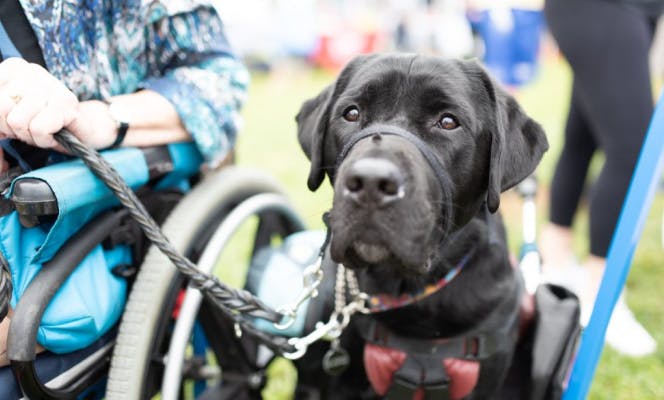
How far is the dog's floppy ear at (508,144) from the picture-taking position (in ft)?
4.99

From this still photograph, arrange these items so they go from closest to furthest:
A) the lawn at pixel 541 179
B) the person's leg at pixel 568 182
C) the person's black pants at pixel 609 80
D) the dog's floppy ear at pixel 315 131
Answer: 1. the dog's floppy ear at pixel 315 131
2. the person's black pants at pixel 609 80
3. the lawn at pixel 541 179
4. the person's leg at pixel 568 182

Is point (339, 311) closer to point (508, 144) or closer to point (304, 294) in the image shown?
point (304, 294)

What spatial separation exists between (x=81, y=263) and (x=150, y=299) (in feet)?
0.61

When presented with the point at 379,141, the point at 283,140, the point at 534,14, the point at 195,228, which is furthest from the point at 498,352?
the point at 283,140

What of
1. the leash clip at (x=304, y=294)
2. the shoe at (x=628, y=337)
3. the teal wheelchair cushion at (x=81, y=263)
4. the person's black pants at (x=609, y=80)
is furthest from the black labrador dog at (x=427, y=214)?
the shoe at (x=628, y=337)

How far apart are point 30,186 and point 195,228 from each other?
0.49 m

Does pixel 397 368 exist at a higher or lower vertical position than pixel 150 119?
lower

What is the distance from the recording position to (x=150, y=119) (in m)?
1.62

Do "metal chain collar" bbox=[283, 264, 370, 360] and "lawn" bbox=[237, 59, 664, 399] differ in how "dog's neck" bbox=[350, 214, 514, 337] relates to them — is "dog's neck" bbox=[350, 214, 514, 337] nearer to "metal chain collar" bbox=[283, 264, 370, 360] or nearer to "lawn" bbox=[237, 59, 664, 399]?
"metal chain collar" bbox=[283, 264, 370, 360]

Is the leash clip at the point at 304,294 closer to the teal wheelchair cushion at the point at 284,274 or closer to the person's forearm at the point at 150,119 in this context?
the teal wheelchair cushion at the point at 284,274

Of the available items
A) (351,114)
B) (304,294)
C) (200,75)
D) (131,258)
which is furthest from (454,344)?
(200,75)

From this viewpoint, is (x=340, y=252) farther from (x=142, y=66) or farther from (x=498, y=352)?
(x=142, y=66)

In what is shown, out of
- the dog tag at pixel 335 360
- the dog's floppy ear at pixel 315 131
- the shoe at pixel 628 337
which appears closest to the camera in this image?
the dog's floppy ear at pixel 315 131

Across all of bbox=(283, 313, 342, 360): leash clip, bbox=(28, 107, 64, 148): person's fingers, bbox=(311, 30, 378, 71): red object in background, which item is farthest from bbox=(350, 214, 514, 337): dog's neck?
bbox=(311, 30, 378, 71): red object in background
